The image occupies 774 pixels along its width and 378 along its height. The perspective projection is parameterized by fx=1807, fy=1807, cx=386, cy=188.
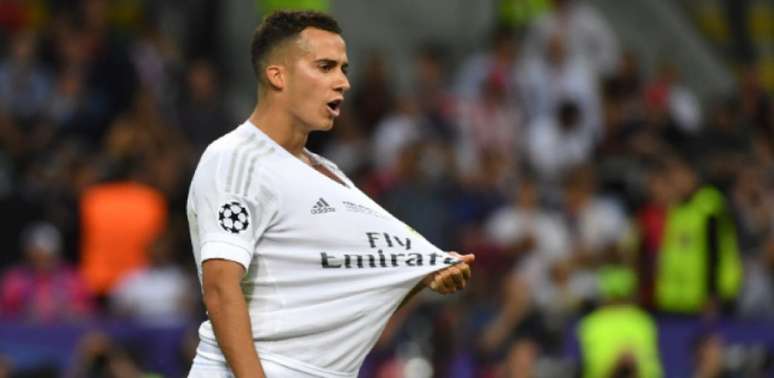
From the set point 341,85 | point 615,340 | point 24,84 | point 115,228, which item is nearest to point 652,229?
point 615,340

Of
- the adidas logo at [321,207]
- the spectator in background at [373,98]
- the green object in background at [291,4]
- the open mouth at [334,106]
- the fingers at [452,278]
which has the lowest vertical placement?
the fingers at [452,278]

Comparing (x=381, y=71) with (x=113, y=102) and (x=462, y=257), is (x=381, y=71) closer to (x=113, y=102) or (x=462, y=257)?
(x=113, y=102)

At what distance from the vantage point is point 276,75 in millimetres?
5242

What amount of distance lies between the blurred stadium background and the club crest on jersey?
647cm

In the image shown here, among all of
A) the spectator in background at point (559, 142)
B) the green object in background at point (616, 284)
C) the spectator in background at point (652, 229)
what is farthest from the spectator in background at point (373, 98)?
the green object in background at point (616, 284)

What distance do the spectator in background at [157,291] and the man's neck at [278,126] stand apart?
719 cm

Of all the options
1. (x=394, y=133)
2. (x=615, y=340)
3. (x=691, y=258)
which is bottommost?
(x=615, y=340)

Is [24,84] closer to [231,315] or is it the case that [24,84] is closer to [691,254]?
[691,254]

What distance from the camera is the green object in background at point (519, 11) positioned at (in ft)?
53.1

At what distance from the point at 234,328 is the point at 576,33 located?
10.7 m

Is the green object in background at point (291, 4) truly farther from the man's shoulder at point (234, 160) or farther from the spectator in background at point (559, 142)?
the man's shoulder at point (234, 160)

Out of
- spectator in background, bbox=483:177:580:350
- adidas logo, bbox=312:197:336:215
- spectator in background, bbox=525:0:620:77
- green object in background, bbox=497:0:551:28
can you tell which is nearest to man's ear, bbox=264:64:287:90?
adidas logo, bbox=312:197:336:215

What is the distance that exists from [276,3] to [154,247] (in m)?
2.96

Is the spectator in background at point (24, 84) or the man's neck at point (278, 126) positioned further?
the spectator in background at point (24, 84)
